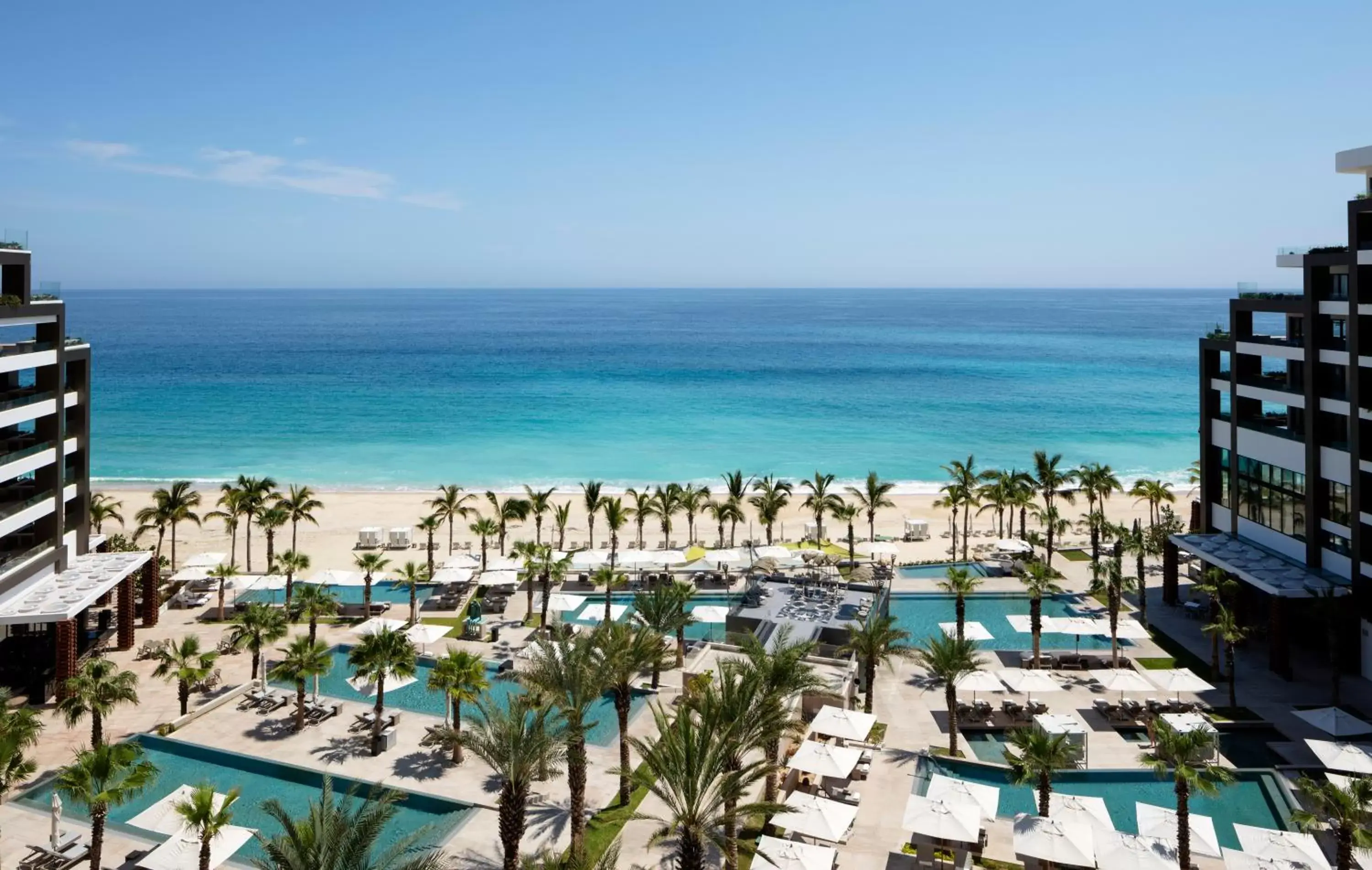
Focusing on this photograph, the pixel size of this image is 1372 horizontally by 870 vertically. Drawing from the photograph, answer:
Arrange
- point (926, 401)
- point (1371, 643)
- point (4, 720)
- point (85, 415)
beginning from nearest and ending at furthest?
1. point (4, 720)
2. point (1371, 643)
3. point (85, 415)
4. point (926, 401)

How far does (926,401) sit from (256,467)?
7400cm

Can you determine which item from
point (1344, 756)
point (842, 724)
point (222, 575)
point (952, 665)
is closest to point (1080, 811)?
point (952, 665)

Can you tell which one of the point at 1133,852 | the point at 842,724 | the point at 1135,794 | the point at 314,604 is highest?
the point at 314,604

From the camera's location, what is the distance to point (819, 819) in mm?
19984

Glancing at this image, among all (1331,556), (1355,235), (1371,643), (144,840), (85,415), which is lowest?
(144,840)

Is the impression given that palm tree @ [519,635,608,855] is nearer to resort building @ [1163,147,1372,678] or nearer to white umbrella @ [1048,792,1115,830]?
white umbrella @ [1048,792,1115,830]

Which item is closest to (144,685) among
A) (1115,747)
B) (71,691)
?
(71,691)

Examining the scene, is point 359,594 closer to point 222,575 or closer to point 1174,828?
point 222,575

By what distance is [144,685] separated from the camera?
30422mm

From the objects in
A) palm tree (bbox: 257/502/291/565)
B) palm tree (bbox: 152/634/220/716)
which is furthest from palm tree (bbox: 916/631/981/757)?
palm tree (bbox: 257/502/291/565)

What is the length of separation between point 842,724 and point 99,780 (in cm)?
1739

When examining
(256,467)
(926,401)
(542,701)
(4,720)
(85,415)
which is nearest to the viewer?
(4,720)

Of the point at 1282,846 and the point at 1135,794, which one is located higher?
the point at 1282,846

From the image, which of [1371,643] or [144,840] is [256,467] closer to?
[144,840]
